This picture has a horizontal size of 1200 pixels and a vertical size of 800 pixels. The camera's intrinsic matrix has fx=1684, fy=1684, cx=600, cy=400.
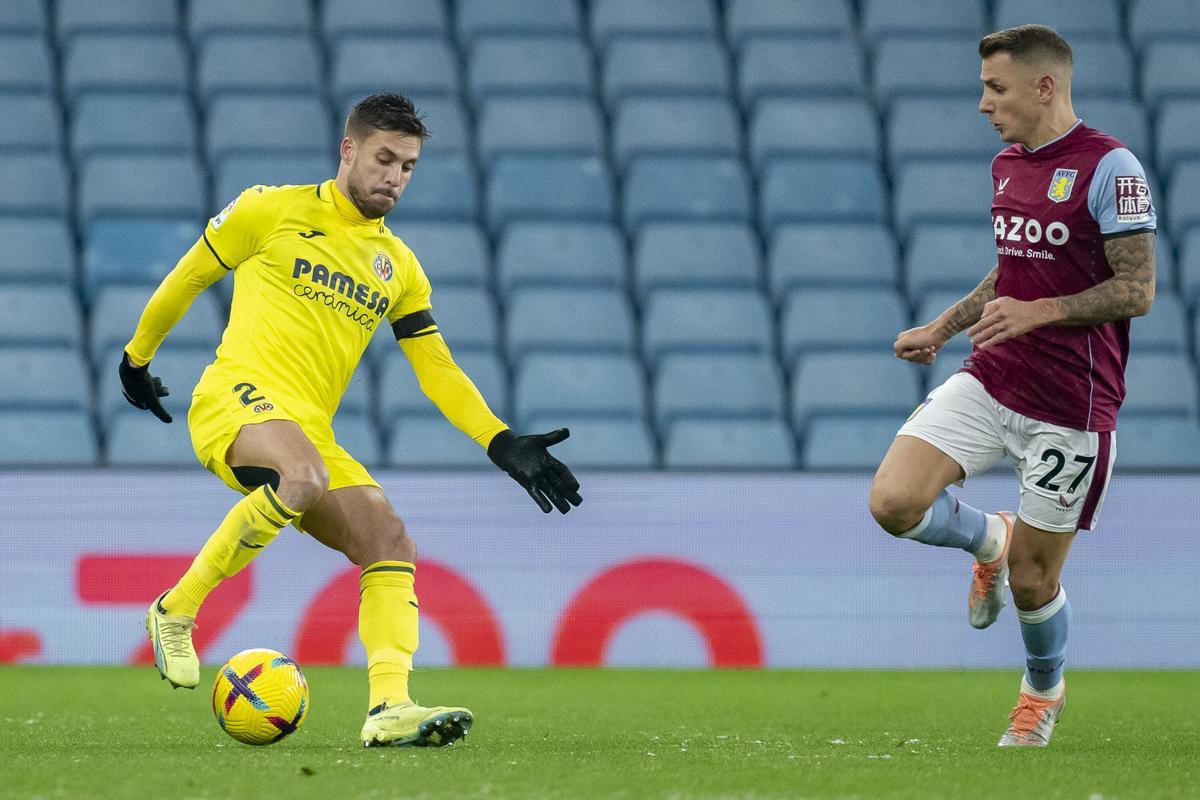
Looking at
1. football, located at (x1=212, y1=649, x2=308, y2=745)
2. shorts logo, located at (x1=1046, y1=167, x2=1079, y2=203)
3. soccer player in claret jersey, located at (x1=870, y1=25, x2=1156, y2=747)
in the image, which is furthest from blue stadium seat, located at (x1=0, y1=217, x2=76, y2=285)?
shorts logo, located at (x1=1046, y1=167, x2=1079, y2=203)

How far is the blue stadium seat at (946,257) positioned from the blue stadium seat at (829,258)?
136 mm

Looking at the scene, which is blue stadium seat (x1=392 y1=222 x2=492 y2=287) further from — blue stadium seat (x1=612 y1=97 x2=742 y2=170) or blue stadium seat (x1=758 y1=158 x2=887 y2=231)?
blue stadium seat (x1=758 y1=158 x2=887 y2=231)

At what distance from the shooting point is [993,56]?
16.5 ft

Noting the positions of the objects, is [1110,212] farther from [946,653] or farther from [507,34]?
[507,34]

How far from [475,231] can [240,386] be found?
5.12m

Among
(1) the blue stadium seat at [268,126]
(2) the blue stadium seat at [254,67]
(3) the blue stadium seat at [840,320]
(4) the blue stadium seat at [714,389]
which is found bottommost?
(4) the blue stadium seat at [714,389]

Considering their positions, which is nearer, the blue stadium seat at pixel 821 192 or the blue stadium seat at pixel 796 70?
the blue stadium seat at pixel 821 192

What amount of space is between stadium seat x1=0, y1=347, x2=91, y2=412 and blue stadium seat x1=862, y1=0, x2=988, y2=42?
5.90m

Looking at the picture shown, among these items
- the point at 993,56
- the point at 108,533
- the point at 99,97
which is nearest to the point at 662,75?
the point at 99,97

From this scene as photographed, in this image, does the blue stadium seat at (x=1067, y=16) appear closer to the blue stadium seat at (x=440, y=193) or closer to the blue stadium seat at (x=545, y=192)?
the blue stadium seat at (x=545, y=192)

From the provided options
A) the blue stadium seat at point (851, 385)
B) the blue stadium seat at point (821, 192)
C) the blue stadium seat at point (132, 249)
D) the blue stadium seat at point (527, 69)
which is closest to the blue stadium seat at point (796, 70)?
the blue stadium seat at point (821, 192)

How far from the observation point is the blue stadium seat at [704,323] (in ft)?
30.9

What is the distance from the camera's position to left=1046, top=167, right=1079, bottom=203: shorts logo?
4855mm

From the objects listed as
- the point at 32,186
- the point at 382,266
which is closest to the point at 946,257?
the point at 32,186
